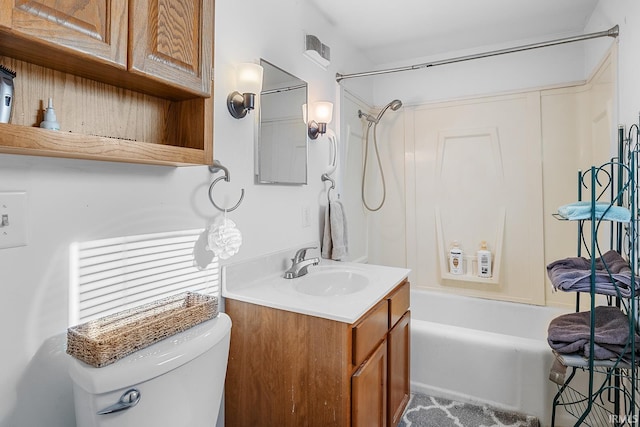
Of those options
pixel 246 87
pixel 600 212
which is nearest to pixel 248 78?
pixel 246 87

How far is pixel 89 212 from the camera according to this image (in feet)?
3.37

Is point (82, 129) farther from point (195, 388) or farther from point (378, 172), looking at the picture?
point (378, 172)

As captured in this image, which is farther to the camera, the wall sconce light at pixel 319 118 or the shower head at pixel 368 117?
the shower head at pixel 368 117

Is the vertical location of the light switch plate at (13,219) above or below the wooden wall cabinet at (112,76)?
below

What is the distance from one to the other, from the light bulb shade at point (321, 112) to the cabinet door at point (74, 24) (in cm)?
130

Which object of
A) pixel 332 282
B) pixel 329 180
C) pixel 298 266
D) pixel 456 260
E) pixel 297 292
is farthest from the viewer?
pixel 456 260

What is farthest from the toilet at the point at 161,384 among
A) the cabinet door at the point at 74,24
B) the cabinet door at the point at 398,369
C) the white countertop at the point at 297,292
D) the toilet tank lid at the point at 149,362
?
the cabinet door at the point at 398,369

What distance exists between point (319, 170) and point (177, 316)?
1.42 meters

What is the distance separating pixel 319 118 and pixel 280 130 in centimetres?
35

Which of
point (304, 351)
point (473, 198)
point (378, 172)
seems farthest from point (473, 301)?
point (304, 351)

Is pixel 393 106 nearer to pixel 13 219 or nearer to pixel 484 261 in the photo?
pixel 484 261

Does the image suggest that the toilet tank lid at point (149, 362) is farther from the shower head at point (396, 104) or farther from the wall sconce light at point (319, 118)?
the shower head at point (396, 104)

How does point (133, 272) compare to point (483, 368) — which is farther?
point (483, 368)

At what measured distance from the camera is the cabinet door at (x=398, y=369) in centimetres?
163
